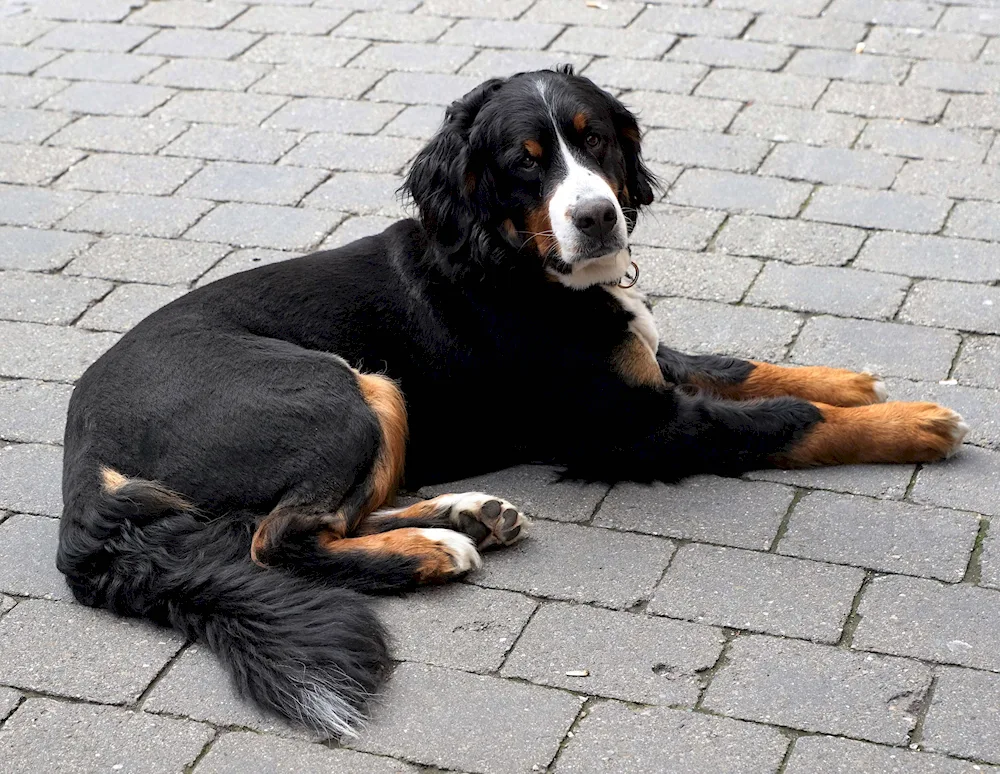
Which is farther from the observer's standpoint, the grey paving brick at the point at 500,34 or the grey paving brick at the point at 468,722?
the grey paving brick at the point at 500,34

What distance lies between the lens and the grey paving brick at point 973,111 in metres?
6.58

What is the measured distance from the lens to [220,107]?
23.7 ft

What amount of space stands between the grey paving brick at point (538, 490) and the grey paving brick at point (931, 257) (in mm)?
1875

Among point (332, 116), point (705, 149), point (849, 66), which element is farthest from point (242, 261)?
point (849, 66)

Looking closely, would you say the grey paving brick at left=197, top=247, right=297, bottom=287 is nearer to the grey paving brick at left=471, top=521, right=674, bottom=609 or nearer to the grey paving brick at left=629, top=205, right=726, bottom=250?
the grey paving brick at left=629, top=205, right=726, bottom=250

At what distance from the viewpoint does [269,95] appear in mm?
7359

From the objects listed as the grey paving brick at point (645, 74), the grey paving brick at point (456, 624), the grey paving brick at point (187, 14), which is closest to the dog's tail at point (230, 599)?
the grey paving brick at point (456, 624)

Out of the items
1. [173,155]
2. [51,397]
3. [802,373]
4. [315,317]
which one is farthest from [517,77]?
[173,155]

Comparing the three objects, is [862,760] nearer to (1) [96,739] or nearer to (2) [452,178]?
(1) [96,739]

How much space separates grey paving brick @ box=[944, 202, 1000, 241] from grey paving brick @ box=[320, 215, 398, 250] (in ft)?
7.96

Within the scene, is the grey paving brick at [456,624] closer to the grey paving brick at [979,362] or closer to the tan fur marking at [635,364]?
the tan fur marking at [635,364]

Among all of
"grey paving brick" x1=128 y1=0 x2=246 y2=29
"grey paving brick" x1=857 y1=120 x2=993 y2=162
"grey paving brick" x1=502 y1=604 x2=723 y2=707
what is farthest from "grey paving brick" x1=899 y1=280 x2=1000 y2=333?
"grey paving brick" x1=128 y1=0 x2=246 y2=29

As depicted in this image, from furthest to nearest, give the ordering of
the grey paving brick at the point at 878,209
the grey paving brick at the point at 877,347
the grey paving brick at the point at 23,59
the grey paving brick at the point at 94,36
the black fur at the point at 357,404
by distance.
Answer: the grey paving brick at the point at 94,36 → the grey paving brick at the point at 23,59 → the grey paving brick at the point at 878,209 → the grey paving brick at the point at 877,347 → the black fur at the point at 357,404

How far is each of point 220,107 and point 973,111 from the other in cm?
389
